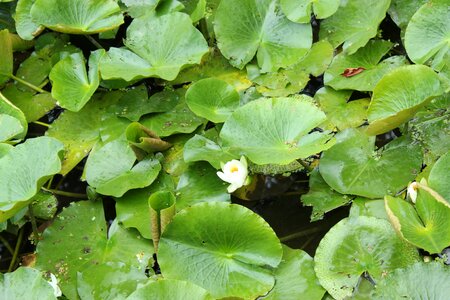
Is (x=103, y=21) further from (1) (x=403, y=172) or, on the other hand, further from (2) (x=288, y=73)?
(1) (x=403, y=172)

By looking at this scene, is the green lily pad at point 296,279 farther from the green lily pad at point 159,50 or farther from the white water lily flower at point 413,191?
the green lily pad at point 159,50

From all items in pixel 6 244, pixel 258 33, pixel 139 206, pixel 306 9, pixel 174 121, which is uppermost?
pixel 306 9

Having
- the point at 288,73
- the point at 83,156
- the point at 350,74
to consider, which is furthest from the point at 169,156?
the point at 350,74

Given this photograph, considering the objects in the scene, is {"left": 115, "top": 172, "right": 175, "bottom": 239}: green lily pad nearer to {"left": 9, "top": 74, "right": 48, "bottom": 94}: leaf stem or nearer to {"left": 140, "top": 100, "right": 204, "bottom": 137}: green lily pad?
{"left": 140, "top": 100, "right": 204, "bottom": 137}: green lily pad

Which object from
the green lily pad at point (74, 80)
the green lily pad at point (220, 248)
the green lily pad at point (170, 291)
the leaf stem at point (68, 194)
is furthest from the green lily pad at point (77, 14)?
the green lily pad at point (170, 291)

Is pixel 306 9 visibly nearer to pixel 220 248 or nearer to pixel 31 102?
pixel 220 248

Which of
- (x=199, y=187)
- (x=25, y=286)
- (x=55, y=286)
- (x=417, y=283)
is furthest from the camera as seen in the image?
(x=199, y=187)

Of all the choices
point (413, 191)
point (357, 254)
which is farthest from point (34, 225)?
point (413, 191)
